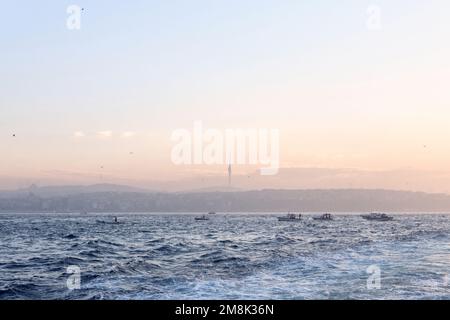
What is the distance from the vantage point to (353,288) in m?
22.7

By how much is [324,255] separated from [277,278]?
1387cm
